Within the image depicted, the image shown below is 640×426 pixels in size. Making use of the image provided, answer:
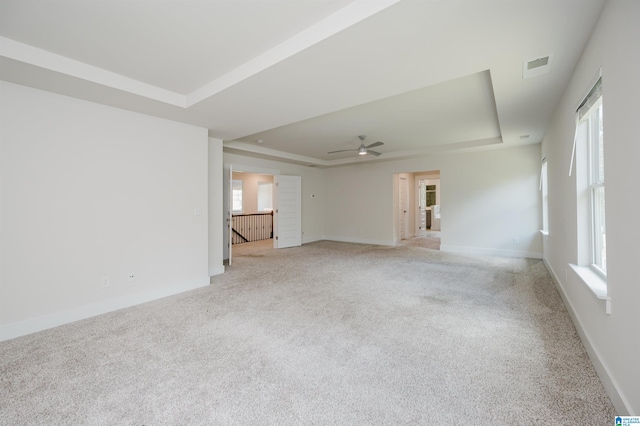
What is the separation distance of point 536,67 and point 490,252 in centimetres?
488

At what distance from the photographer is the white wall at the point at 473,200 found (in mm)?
5848

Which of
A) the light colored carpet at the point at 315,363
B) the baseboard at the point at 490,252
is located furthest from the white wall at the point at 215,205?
the baseboard at the point at 490,252

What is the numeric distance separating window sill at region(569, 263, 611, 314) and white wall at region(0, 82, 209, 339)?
14.7 ft

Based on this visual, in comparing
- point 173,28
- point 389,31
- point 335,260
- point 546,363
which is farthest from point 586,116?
point 335,260

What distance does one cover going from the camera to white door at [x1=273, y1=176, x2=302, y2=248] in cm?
745

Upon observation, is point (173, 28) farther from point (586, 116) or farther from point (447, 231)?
point (447, 231)

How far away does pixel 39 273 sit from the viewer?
278cm

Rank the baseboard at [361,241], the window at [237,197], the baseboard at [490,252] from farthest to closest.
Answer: the window at [237,197]
the baseboard at [361,241]
the baseboard at [490,252]

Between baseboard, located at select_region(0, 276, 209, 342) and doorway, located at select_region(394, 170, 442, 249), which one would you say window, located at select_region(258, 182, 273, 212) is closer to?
doorway, located at select_region(394, 170, 442, 249)

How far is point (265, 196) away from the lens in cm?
1111

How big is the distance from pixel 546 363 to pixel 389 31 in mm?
2758

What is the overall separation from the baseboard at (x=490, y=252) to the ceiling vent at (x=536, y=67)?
466cm

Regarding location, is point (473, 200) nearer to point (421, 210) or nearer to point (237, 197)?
point (421, 210)

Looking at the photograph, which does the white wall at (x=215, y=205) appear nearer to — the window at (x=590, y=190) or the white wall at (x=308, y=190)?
the white wall at (x=308, y=190)
